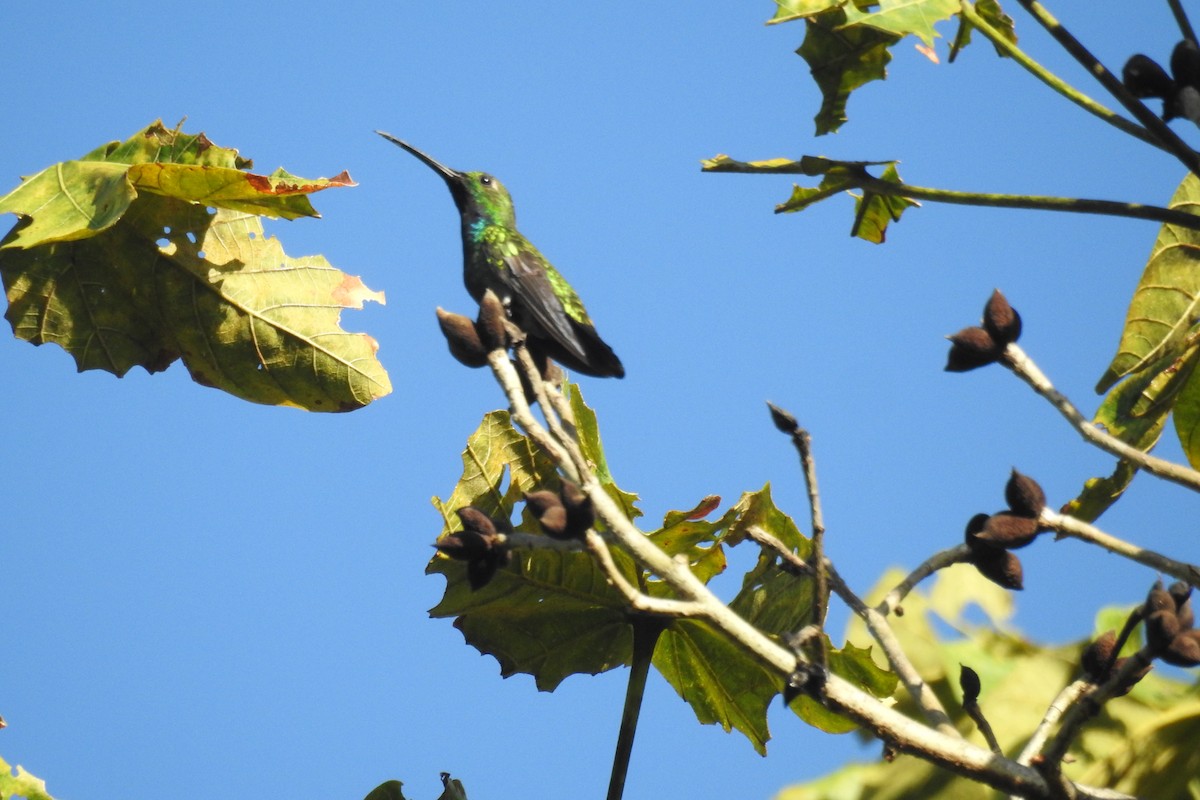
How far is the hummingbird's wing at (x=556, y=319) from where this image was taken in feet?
21.1

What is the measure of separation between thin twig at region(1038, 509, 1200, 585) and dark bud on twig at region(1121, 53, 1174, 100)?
104 centimetres

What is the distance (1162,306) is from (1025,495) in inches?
45.3

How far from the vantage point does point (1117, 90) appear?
10.2ft

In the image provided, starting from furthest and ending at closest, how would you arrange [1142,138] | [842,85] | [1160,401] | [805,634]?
[842,85] < [1160,401] < [1142,138] < [805,634]

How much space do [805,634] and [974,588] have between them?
8.75ft

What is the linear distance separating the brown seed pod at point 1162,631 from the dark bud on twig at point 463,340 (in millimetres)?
1716

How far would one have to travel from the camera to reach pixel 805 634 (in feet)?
8.90

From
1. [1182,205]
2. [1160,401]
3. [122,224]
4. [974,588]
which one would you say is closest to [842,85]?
[1182,205]

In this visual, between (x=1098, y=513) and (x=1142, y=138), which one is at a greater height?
(x=1142, y=138)

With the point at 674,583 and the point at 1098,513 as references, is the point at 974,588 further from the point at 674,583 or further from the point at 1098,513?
the point at 674,583

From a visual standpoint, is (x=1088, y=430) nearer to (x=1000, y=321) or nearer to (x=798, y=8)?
(x=1000, y=321)

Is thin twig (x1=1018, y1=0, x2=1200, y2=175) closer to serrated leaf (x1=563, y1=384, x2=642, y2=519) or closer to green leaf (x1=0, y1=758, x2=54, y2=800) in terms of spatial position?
serrated leaf (x1=563, y1=384, x2=642, y2=519)

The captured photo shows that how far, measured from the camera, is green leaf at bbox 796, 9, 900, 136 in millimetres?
4117

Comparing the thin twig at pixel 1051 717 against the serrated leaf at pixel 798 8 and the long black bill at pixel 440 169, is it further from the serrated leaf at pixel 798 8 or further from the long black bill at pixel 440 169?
the long black bill at pixel 440 169
